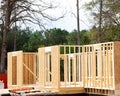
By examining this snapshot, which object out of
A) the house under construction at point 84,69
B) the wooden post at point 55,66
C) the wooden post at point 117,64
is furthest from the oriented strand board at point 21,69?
the wooden post at point 117,64

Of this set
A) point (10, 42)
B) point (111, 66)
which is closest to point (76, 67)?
point (111, 66)

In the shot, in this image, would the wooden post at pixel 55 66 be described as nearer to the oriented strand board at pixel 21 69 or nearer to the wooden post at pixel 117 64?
the wooden post at pixel 117 64

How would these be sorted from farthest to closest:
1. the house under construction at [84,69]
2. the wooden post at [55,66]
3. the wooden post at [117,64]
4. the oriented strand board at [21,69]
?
the oriented strand board at [21,69] → the wooden post at [55,66] → the house under construction at [84,69] → the wooden post at [117,64]

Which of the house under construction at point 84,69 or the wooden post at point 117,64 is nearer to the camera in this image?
the wooden post at point 117,64

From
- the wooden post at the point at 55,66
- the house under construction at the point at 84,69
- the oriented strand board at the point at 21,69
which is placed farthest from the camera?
the oriented strand board at the point at 21,69

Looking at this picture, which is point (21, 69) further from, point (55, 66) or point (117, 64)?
point (117, 64)

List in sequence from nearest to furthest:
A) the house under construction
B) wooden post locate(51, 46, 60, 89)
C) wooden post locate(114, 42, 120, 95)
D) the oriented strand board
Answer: wooden post locate(114, 42, 120, 95)
the house under construction
wooden post locate(51, 46, 60, 89)
the oriented strand board

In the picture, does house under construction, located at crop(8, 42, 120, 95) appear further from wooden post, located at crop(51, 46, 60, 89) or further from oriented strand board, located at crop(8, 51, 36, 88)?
oriented strand board, located at crop(8, 51, 36, 88)

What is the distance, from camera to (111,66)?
1328 centimetres

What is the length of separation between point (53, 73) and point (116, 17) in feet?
67.1

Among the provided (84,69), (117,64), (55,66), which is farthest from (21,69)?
(117,64)

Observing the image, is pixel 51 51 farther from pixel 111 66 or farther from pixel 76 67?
pixel 111 66

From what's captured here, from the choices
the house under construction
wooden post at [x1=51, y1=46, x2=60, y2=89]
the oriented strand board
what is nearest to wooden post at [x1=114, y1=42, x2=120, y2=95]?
the house under construction

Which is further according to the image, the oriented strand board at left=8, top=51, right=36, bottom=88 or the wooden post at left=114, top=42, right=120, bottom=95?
the oriented strand board at left=8, top=51, right=36, bottom=88
